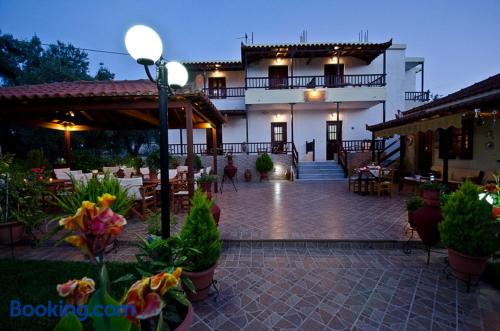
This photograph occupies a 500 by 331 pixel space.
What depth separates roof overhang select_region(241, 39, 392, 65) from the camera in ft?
38.8

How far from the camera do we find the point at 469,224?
2.70 meters

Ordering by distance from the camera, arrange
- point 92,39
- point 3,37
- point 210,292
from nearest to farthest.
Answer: point 210,292
point 3,37
point 92,39

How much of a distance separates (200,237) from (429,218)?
10.9 ft

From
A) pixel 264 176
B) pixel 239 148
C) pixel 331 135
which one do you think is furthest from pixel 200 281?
Result: pixel 331 135

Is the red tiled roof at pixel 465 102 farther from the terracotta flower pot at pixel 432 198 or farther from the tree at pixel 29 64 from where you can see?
the tree at pixel 29 64

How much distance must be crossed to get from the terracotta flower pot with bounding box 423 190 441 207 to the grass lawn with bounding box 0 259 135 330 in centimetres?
431

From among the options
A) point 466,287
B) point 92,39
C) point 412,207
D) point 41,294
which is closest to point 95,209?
point 41,294

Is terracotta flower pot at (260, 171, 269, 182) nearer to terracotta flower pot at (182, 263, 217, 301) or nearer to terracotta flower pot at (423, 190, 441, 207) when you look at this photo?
terracotta flower pot at (423, 190, 441, 207)

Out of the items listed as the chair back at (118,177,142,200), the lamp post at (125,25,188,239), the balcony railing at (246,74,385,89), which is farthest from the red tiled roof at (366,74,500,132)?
the chair back at (118,177,142,200)

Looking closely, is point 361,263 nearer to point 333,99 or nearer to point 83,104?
point 83,104

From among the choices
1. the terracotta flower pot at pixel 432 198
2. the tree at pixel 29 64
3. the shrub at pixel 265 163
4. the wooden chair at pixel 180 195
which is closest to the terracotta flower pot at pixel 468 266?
the terracotta flower pot at pixel 432 198

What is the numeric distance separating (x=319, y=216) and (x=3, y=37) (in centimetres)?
2043

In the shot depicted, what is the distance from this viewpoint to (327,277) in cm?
300

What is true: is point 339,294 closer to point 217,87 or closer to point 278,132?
point 278,132
